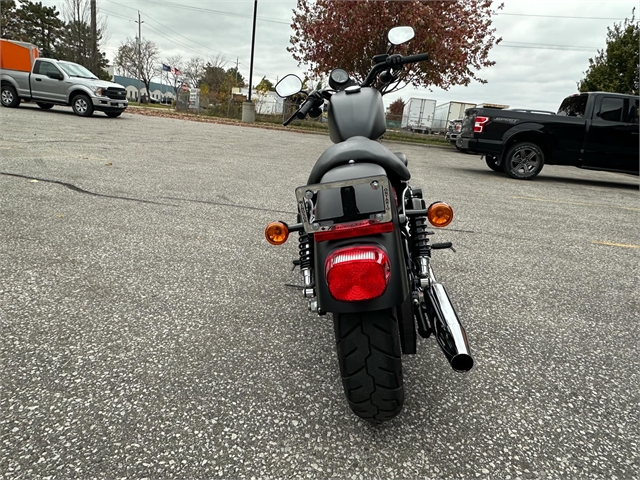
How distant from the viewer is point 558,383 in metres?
2.08

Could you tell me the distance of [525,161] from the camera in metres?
9.62

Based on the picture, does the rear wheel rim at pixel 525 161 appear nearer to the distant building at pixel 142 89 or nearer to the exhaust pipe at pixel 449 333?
the exhaust pipe at pixel 449 333

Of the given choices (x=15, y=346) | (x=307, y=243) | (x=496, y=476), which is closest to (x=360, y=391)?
(x=496, y=476)

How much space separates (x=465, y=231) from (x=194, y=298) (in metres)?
3.29

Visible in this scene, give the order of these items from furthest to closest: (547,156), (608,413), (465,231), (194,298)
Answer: (547,156)
(465,231)
(194,298)
(608,413)

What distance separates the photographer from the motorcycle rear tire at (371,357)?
148cm

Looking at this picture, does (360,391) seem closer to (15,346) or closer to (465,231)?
(15,346)

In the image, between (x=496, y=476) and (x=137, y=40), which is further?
(x=137, y=40)

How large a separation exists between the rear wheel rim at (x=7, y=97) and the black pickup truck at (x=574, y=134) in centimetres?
1689

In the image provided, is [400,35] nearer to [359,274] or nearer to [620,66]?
[359,274]

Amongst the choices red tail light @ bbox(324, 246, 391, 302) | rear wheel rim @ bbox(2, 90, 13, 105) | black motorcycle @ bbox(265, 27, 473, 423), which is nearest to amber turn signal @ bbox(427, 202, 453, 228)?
black motorcycle @ bbox(265, 27, 473, 423)

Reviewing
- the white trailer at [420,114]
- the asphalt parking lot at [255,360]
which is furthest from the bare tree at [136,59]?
the asphalt parking lot at [255,360]

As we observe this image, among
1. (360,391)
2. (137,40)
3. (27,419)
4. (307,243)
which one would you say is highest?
(137,40)

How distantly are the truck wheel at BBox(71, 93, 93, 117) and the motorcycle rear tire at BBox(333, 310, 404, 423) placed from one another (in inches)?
670
